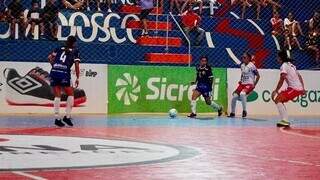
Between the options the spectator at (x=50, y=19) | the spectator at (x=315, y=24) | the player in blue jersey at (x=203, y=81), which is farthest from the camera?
the spectator at (x=315, y=24)

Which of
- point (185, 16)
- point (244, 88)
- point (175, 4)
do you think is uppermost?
point (175, 4)

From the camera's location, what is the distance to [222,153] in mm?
9273

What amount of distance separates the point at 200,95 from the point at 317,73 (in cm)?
521

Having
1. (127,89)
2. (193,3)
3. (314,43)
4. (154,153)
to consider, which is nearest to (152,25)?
(193,3)

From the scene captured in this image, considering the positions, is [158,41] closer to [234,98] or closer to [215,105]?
[215,105]

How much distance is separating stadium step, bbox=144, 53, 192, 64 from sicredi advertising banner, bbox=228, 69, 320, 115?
79.8 inches

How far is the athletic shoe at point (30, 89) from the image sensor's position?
19.8 metres

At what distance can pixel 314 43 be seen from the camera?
26078 mm

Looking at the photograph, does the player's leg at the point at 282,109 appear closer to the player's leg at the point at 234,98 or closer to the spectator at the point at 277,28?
the player's leg at the point at 234,98

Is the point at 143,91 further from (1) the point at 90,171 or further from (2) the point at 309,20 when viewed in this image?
(1) the point at 90,171

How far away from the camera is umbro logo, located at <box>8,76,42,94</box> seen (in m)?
19.9

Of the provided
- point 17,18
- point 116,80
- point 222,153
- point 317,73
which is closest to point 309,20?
point 317,73

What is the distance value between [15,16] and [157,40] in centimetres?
538

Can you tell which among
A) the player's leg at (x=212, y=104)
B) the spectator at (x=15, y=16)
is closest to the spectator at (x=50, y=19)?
the spectator at (x=15, y=16)
